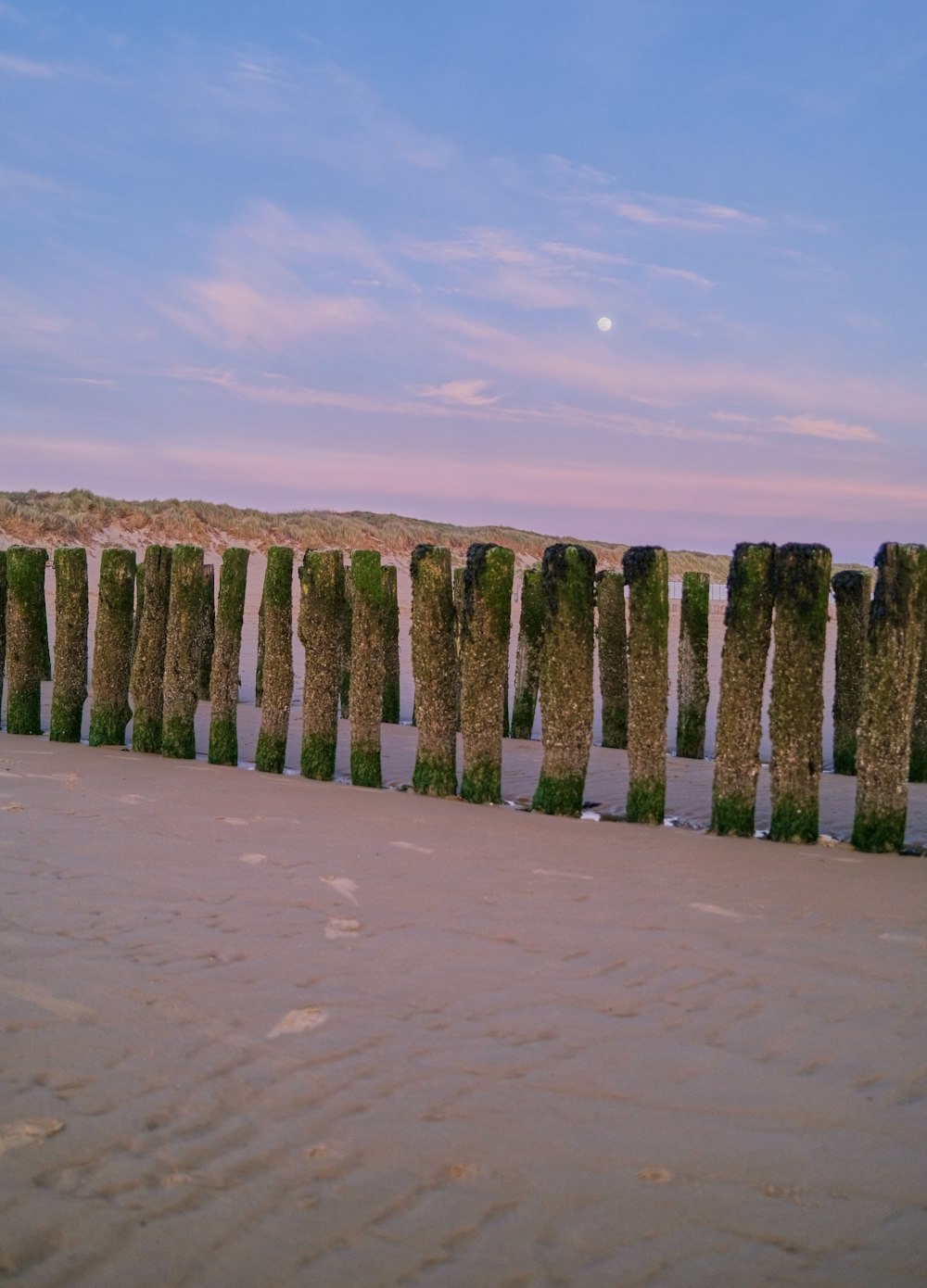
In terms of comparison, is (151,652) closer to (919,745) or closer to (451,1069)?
(451,1069)

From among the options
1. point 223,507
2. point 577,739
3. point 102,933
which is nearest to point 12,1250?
point 102,933

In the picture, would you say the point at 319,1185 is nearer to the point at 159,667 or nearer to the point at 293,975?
the point at 293,975

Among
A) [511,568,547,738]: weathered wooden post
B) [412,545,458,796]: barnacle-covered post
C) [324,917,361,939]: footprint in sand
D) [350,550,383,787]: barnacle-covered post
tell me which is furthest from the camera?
[511,568,547,738]: weathered wooden post

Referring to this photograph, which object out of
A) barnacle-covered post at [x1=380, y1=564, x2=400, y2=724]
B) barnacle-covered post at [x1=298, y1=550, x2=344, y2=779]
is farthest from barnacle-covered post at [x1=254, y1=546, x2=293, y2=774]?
barnacle-covered post at [x1=380, y1=564, x2=400, y2=724]

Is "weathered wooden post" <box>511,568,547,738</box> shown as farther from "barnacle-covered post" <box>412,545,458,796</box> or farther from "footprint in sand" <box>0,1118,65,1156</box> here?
"footprint in sand" <box>0,1118,65,1156</box>

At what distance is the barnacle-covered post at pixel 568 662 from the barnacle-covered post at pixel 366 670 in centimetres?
131

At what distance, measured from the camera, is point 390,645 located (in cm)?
1082

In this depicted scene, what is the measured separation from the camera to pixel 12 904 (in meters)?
4.19

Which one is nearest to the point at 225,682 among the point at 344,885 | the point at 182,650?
the point at 182,650

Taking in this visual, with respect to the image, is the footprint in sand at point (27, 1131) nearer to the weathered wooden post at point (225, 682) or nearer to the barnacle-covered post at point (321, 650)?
the barnacle-covered post at point (321, 650)

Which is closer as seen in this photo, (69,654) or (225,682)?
(225,682)

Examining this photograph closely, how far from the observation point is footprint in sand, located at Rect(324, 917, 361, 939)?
158 inches

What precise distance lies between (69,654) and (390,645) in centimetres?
332

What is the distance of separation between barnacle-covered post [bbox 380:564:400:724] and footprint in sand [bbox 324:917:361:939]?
20.7 ft
